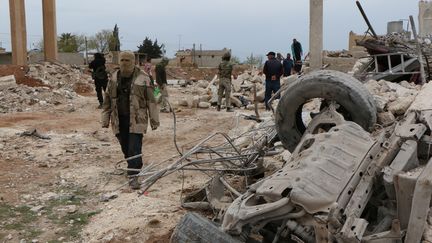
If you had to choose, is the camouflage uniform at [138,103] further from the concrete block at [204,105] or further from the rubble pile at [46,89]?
the rubble pile at [46,89]

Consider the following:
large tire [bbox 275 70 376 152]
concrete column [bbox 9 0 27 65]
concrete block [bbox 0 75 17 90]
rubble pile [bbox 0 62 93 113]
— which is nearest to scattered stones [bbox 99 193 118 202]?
large tire [bbox 275 70 376 152]

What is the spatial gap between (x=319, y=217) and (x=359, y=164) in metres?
0.59

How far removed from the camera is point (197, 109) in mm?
15203

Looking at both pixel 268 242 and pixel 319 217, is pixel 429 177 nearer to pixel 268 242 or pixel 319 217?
pixel 319 217

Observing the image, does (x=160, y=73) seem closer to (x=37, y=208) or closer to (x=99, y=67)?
(x=99, y=67)

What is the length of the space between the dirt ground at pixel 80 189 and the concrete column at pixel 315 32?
435 centimetres

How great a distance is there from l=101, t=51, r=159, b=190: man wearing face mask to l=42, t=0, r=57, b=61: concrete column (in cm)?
1986

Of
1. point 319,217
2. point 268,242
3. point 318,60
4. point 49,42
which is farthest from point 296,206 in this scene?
point 49,42

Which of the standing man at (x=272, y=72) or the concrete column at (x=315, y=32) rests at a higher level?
the concrete column at (x=315, y=32)

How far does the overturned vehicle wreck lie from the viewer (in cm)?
303

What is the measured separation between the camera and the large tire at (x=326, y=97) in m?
4.98

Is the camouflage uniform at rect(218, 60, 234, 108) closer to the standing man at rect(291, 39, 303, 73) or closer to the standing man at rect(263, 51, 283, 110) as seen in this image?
the standing man at rect(263, 51, 283, 110)

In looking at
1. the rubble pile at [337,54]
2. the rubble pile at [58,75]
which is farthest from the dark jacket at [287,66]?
the rubble pile at [58,75]

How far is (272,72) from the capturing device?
13.3m
